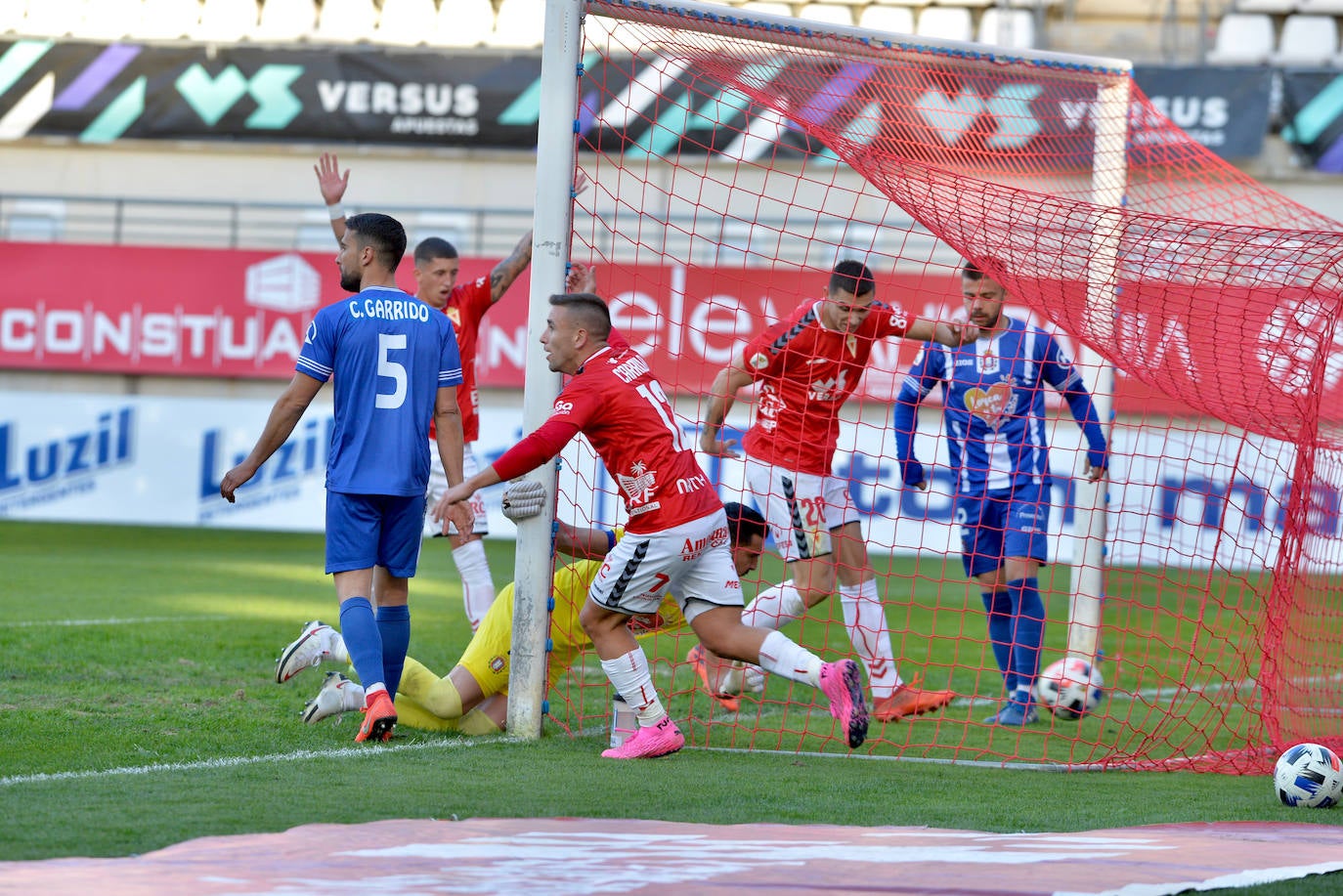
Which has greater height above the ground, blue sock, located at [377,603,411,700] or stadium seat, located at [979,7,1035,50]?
stadium seat, located at [979,7,1035,50]

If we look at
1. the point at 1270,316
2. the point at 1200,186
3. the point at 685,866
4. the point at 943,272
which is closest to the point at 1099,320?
the point at 1270,316

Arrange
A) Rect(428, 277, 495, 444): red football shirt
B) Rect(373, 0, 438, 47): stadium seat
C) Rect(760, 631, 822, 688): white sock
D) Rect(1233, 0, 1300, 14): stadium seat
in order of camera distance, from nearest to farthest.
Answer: Rect(760, 631, 822, 688): white sock → Rect(428, 277, 495, 444): red football shirt → Rect(1233, 0, 1300, 14): stadium seat → Rect(373, 0, 438, 47): stadium seat

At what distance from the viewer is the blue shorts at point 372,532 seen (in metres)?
5.37

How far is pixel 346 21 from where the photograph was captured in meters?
23.1

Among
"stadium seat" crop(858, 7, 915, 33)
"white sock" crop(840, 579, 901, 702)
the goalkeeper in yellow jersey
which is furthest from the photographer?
"stadium seat" crop(858, 7, 915, 33)

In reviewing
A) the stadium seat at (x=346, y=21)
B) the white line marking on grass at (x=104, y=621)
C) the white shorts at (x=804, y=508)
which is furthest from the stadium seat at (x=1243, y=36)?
the white line marking on grass at (x=104, y=621)

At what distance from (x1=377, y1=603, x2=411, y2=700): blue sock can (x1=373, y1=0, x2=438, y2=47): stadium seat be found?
18.6 meters

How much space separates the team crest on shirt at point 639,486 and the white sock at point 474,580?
212 centimetres

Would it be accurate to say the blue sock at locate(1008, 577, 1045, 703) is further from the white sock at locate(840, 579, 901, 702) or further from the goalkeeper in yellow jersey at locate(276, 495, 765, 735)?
the goalkeeper in yellow jersey at locate(276, 495, 765, 735)

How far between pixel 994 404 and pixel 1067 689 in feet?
4.20

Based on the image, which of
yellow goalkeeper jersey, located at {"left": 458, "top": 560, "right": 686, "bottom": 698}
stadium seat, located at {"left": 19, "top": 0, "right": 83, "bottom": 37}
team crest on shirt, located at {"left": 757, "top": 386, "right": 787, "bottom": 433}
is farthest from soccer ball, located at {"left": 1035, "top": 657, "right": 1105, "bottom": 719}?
stadium seat, located at {"left": 19, "top": 0, "right": 83, "bottom": 37}

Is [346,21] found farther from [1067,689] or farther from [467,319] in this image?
[1067,689]

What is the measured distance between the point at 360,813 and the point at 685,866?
0.99m

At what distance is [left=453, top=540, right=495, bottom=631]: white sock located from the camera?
7.27 m
